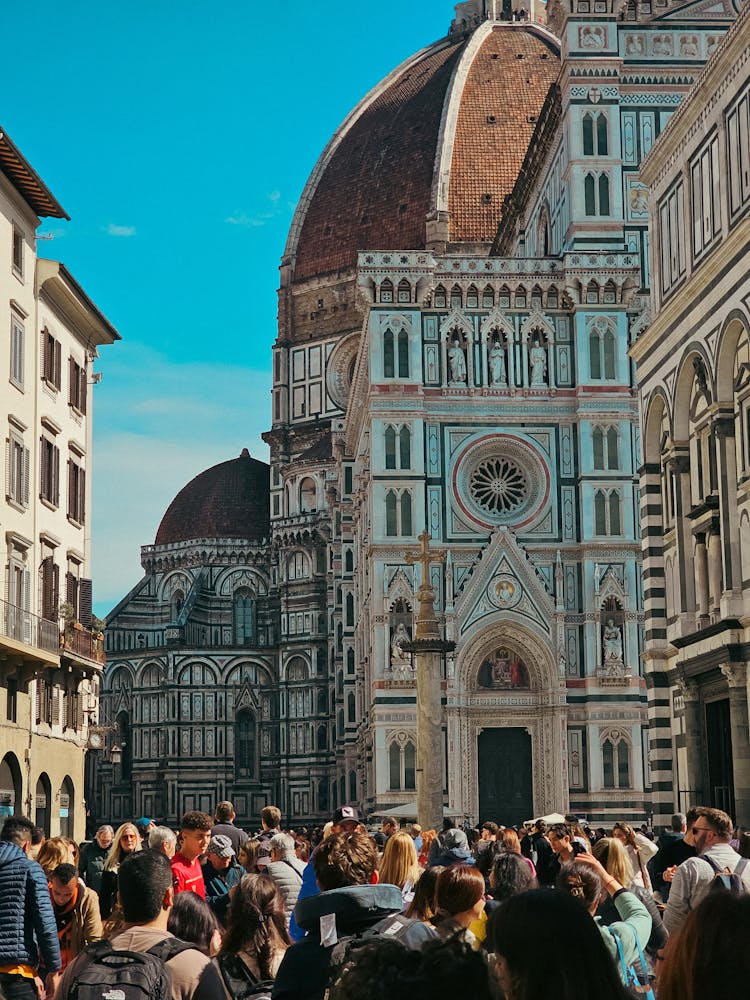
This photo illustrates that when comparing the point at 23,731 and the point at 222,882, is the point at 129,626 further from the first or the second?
the point at 222,882

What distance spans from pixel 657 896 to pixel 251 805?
263 feet

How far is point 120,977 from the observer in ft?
22.2

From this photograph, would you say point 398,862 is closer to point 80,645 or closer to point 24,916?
point 24,916

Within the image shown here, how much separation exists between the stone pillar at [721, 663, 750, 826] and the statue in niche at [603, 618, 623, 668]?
30.1m

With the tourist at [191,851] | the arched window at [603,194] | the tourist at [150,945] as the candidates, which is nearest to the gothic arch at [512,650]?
the arched window at [603,194]

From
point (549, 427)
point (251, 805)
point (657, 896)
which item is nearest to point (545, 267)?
point (549, 427)

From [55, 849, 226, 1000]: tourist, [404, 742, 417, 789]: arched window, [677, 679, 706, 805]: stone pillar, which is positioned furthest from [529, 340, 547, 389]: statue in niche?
[55, 849, 226, 1000]: tourist

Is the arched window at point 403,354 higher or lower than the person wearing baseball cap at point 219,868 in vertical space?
higher

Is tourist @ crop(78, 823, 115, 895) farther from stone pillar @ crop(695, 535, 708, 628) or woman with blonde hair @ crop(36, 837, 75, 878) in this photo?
stone pillar @ crop(695, 535, 708, 628)

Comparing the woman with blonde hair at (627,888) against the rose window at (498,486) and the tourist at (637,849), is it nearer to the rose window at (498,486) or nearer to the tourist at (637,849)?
the tourist at (637,849)

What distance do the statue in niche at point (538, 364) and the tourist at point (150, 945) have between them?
5456cm

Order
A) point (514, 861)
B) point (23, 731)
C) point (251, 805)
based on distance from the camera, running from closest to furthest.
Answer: point (514, 861) < point (23, 731) < point (251, 805)

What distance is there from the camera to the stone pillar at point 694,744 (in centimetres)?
3078

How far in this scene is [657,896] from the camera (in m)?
13.7
